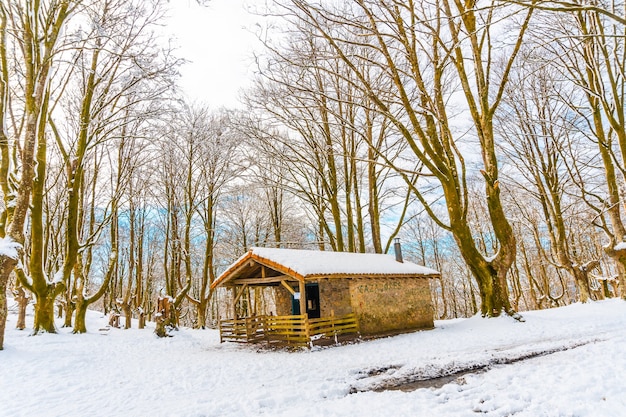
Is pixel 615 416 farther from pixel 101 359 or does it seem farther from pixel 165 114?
pixel 165 114

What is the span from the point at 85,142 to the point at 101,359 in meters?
7.78

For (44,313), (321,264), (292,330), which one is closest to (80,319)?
(44,313)

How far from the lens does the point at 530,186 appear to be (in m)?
19.4

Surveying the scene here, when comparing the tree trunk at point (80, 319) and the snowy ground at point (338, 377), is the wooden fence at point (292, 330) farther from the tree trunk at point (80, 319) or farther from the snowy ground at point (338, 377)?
the tree trunk at point (80, 319)

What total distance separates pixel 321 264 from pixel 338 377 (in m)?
6.03

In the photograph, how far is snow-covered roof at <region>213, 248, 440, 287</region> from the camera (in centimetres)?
1213

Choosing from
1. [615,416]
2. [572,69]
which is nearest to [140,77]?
[615,416]

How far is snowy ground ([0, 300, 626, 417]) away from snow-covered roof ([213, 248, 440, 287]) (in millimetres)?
2574

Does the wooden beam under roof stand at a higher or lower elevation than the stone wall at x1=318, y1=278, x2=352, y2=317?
higher

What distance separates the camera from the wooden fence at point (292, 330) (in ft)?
40.1

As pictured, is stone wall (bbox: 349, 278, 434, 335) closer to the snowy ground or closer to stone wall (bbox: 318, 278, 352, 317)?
stone wall (bbox: 318, 278, 352, 317)

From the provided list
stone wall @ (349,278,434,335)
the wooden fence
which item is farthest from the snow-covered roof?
the wooden fence

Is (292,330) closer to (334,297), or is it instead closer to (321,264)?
(334,297)

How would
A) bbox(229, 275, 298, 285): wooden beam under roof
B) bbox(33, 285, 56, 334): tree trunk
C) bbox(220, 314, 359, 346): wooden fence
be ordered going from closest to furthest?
bbox(33, 285, 56, 334): tree trunk
bbox(220, 314, 359, 346): wooden fence
bbox(229, 275, 298, 285): wooden beam under roof
